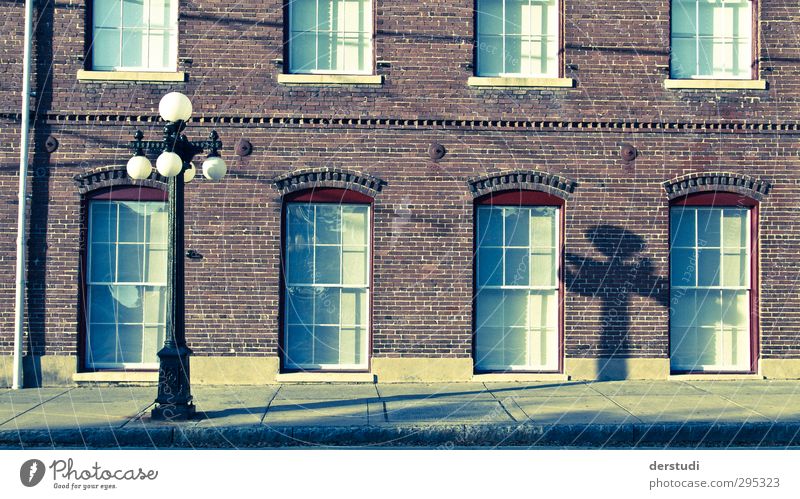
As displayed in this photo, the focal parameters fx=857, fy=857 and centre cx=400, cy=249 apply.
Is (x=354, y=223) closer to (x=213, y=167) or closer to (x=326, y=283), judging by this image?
(x=326, y=283)

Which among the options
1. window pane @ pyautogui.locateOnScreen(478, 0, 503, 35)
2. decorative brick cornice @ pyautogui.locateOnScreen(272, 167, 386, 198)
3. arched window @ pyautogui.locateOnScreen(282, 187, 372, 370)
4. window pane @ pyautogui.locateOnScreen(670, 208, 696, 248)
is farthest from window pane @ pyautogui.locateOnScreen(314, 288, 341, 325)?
window pane @ pyautogui.locateOnScreen(670, 208, 696, 248)

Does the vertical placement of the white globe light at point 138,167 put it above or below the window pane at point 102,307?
above

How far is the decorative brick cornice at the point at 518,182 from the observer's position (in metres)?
13.7

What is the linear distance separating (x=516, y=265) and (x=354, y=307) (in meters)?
2.73

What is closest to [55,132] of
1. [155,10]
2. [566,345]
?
[155,10]

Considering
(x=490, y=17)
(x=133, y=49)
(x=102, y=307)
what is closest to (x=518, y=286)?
(x=490, y=17)

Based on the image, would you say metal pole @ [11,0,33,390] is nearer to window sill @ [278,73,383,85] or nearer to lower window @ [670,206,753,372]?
window sill @ [278,73,383,85]

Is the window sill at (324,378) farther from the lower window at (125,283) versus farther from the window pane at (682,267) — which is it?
the window pane at (682,267)

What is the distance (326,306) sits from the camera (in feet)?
45.7

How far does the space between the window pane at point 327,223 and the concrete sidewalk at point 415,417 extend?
240cm

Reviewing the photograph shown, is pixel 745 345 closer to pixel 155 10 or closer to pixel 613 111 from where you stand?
pixel 613 111

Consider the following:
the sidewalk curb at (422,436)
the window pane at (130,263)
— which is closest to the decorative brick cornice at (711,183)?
the sidewalk curb at (422,436)

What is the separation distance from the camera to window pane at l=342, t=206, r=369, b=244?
13.9m

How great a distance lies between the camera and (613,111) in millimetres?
13891
